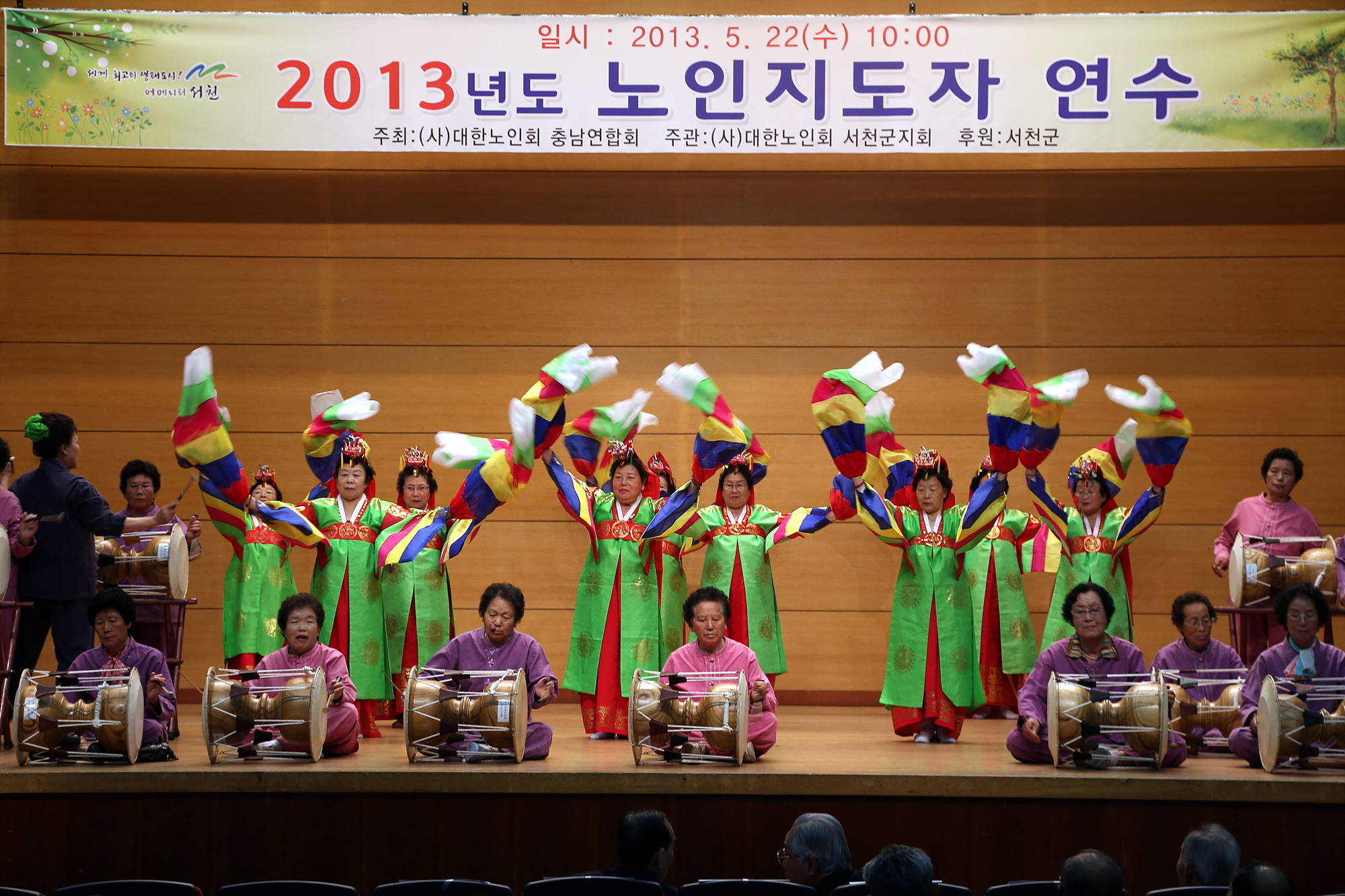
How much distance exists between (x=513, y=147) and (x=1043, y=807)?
4.28 m

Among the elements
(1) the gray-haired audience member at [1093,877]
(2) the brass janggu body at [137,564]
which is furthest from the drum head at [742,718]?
(2) the brass janggu body at [137,564]

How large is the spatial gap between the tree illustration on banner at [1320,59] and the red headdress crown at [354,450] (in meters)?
5.09

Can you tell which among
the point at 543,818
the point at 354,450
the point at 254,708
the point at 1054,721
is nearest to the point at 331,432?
the point at 354,450

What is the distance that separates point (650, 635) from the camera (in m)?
5.75

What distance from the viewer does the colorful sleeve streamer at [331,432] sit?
19.5 feet

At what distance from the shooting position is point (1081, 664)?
15.9 feet

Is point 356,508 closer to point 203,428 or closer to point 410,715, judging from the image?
point 203,428

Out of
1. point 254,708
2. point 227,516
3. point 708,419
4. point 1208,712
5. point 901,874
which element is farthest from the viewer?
point 227,516

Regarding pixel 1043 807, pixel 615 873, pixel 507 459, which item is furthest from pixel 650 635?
pixel 615 873

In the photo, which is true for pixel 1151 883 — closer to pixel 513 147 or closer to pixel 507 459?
pixel 507 459

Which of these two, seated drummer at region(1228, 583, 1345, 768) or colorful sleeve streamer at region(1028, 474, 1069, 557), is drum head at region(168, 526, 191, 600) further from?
seated drummer at region(1228, 583, 1345, 768)

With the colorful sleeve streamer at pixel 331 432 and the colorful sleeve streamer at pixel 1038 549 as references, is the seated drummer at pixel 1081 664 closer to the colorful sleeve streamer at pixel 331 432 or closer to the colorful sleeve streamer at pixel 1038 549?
the colorful sleeve streamer at pixel 1038 549

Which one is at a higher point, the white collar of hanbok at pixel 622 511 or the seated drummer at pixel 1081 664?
the white collar of hanbok at pixel 622 511

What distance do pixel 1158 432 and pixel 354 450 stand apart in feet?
12.2
